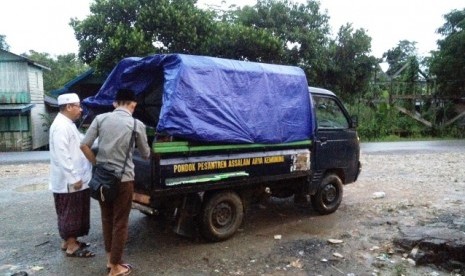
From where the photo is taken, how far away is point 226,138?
4.76 m

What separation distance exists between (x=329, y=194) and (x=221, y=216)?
213 centimetres

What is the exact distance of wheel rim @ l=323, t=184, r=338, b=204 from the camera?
20.6 ft

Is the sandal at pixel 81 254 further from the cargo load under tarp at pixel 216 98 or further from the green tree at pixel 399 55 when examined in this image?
the green tree at pixel 399 55

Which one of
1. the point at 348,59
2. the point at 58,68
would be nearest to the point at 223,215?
the point at 348,59

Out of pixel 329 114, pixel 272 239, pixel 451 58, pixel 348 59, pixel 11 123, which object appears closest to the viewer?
pixel 272 239

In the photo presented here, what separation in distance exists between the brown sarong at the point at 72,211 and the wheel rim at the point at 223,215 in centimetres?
153

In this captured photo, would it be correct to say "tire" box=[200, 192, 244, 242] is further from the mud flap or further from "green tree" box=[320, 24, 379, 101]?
"green tree" box=[320, 24, 379, 101]

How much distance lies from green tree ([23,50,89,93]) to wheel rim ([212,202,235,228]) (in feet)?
89.5

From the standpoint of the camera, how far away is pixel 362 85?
67.7 feet

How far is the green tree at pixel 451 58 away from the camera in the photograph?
21578 mm

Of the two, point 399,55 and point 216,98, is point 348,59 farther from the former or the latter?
point 399,55

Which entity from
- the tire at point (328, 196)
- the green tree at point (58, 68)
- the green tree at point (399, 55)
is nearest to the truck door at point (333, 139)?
the tire at point (328, 196)

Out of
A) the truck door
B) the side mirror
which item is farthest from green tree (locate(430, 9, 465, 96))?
the truck door

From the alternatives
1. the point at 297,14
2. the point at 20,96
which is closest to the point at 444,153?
the point at 297,14
